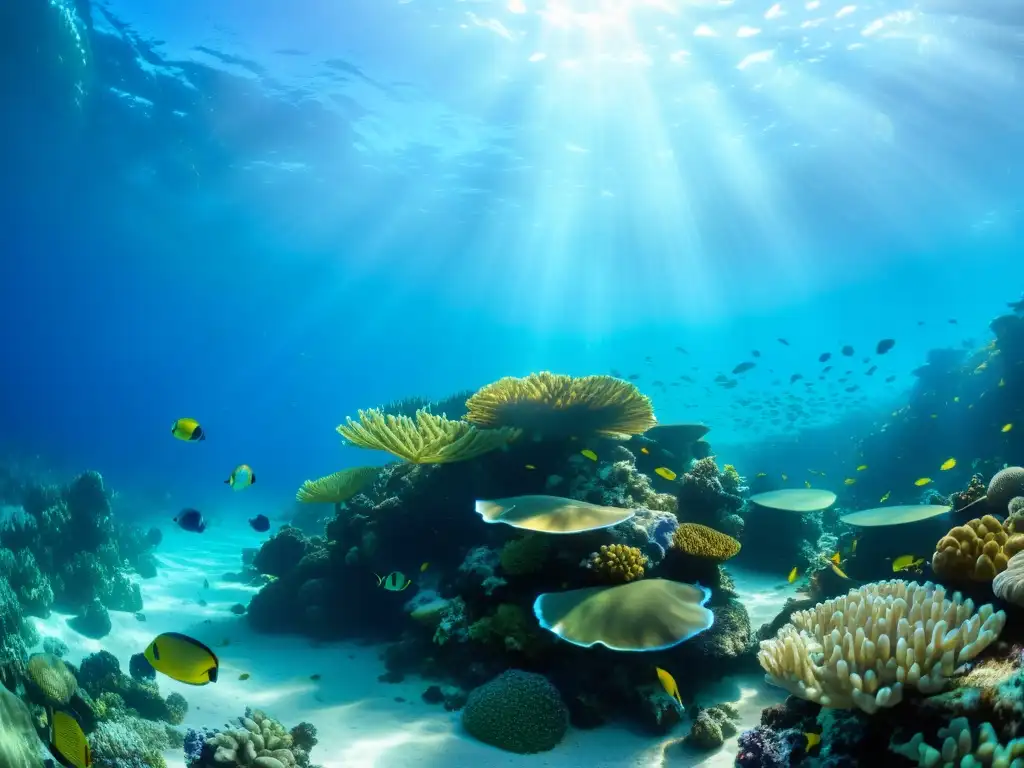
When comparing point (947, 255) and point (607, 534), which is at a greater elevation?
point (947, 255)

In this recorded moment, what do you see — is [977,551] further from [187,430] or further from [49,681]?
[49,681]

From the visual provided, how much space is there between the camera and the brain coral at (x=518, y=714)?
4.89 m

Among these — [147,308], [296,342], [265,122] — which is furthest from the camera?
[296,342]

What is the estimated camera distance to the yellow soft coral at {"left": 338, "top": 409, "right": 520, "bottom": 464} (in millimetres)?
7035

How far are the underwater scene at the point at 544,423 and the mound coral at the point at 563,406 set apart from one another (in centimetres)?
6

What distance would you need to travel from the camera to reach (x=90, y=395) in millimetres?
126688

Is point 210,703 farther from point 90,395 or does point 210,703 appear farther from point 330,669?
point 90,395

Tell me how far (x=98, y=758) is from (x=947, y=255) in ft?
165

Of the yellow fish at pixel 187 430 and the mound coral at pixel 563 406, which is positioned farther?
the mound coral at pixel 563 406

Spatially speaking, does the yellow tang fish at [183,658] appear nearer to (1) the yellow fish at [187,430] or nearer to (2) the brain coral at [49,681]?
(2) the brain coral at [49,681]

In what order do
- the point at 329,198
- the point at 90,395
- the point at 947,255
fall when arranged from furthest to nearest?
the point at 90,395
the point at 947,255
the point at 329,198

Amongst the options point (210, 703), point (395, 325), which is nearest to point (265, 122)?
point (210, 703)

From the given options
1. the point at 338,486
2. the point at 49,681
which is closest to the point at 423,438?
the point at 338,486

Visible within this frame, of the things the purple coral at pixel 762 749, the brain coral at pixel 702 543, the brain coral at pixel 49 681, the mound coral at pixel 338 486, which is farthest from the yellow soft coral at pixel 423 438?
the purple coral at pixel 762 749
